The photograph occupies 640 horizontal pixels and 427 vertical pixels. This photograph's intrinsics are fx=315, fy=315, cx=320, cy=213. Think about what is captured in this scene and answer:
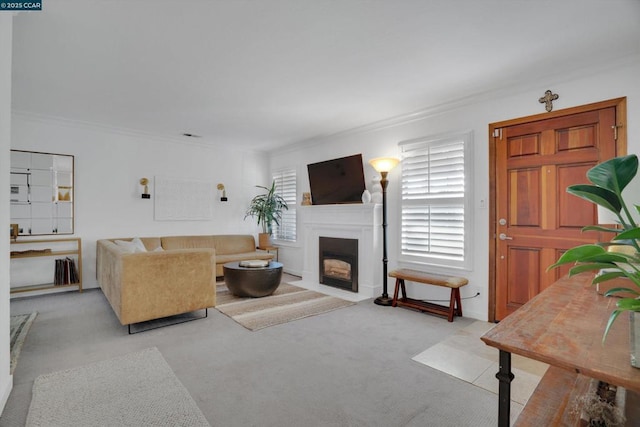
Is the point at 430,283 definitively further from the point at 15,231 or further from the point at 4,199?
the point at 15,231

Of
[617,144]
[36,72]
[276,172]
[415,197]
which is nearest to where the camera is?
[617,144]

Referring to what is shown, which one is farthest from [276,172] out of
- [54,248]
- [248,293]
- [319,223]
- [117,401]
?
[117,401]

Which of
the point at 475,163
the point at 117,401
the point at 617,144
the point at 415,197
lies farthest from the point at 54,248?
the point at 617,144

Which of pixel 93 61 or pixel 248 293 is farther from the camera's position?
pixel 248 293

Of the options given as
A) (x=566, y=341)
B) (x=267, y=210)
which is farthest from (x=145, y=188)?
(x=566, y=341)

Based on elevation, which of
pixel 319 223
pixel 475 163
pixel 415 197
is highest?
pixel 475 163

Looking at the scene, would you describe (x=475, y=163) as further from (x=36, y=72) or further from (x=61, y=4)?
(x=36, y=72)

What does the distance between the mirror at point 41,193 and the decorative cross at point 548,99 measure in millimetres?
6151

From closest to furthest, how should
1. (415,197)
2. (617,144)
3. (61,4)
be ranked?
(61,4)
(617,144)
(415,197)

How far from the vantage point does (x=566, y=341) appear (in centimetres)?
100

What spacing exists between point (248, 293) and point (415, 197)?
102 inches

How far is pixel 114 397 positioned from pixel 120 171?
4147 millimetres

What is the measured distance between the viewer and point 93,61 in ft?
9.37

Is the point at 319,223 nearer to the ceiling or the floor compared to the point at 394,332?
nearer to the ceiling
